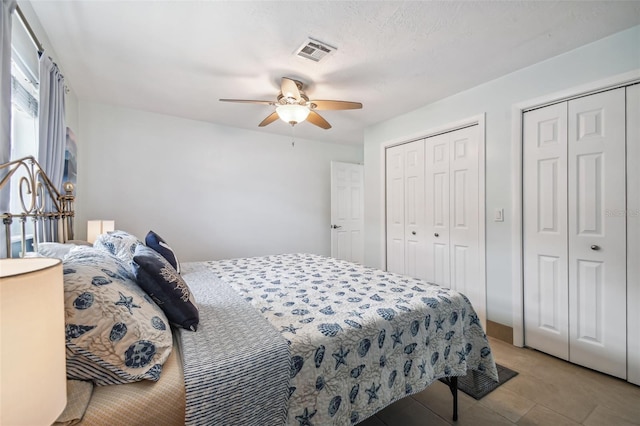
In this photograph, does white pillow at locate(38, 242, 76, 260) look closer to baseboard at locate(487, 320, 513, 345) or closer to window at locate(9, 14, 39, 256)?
window at locate(9, 14, 39, 256)

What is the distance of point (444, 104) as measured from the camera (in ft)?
9.52

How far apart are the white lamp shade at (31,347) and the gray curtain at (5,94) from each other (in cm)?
96

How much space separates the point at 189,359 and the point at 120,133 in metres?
3.29

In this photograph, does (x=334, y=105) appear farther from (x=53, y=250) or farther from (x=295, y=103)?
(x=53, y=250)

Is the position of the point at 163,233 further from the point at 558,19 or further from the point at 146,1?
the point at 558,19

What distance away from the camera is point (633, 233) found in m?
1.82

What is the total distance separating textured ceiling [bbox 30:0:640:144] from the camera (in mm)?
1613

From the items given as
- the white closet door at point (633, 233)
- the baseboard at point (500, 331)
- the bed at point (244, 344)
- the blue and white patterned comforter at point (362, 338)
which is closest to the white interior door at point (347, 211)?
the baseboard at point (500, 331)

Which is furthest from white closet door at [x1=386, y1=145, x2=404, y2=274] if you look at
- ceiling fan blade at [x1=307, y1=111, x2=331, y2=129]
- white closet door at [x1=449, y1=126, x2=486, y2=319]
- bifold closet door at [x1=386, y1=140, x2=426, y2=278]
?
ceiling fan blade at [x1=307, y1=111, x2=331, y2=129]

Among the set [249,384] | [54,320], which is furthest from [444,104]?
[54,320]

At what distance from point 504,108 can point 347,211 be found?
2.81 m

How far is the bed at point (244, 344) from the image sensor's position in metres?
0.79

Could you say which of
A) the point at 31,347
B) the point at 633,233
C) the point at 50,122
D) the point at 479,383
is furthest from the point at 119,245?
the point at 633,233

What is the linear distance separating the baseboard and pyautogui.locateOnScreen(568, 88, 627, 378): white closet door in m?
0.41
